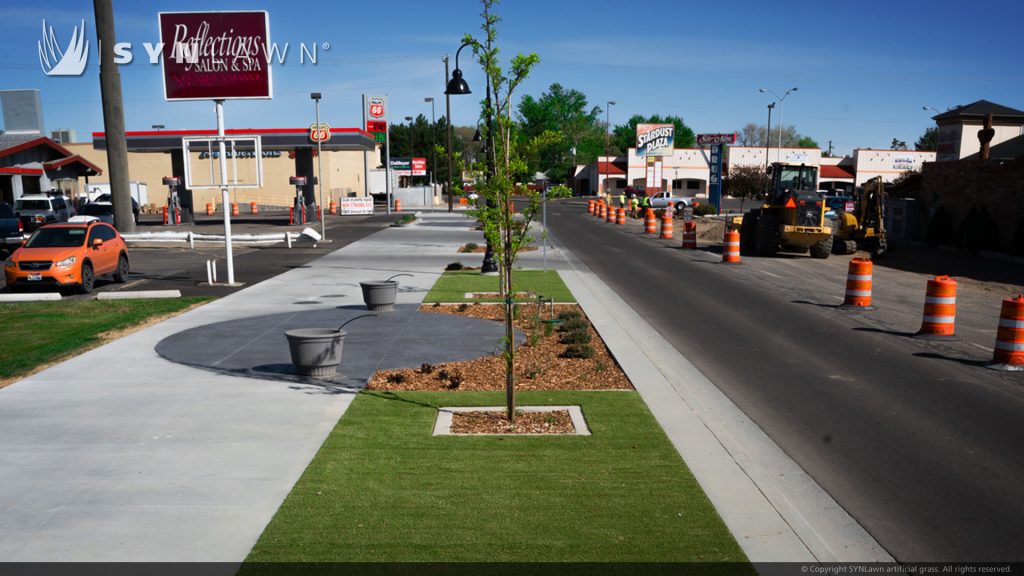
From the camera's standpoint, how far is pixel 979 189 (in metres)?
28.7

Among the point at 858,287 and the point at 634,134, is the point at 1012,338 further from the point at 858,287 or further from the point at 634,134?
the point at 634,134

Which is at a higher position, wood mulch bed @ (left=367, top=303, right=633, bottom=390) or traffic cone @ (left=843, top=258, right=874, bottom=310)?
traffic cone @ (left=843, top=258, right=874, bottom=310)

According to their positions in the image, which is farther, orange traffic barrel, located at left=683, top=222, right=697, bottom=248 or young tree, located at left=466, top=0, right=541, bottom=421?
orange traffic barrel, located at left=683, top=222, right=697, bottom=248

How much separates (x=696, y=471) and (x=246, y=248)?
27.0m

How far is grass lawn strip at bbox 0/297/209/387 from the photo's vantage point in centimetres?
1110

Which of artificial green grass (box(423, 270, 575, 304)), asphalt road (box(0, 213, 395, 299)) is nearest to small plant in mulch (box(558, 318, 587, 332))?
artificial green grass (box(423, 270, 575, 304))

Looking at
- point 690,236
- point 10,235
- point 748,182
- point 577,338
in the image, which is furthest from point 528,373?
point 748,182

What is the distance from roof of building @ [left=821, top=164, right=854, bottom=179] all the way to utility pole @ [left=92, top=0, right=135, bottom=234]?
258ft

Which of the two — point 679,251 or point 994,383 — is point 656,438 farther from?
point 679,251

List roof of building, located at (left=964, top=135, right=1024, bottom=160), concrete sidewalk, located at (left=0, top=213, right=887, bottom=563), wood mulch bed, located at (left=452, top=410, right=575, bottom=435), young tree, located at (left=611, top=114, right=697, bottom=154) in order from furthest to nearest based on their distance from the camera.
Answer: young tree, located at (left=611, top=114, right=697, bottom=154)
roof of building, located at (left=964, top=135, right=1024, bottom=160)
wood mulch bed, located at (left=452, top=410, right=575, bottom=435)
concrete sidewalk, located at (left=0, top=213, right=887, bottom=563)

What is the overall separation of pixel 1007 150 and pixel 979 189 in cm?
775

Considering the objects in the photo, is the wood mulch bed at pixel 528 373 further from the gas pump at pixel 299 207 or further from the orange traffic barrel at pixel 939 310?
the gas pump at pixel 299 207

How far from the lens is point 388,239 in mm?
34375

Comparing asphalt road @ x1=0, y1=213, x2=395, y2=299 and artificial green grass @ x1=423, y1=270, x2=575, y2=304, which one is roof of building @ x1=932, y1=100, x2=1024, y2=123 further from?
asphalt road @ x1=0, y1=213, x2=395, y2=299
